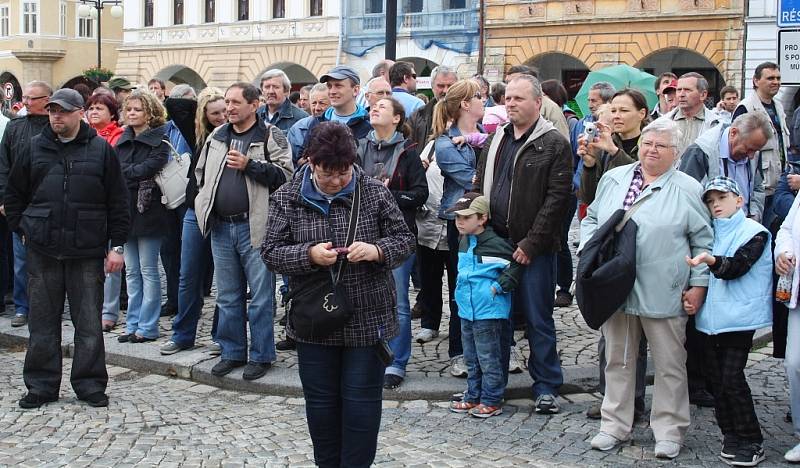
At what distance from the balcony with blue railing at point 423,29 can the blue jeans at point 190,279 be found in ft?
87.8

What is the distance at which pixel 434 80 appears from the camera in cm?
936

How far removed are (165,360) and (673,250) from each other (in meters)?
4.14

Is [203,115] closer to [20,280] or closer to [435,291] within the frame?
[435,291]

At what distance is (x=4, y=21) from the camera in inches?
2146

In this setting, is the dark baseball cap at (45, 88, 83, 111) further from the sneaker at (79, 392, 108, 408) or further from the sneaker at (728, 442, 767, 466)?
the sneaker at (728, 442, 767, 466)

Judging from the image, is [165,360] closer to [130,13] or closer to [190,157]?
[190,157]

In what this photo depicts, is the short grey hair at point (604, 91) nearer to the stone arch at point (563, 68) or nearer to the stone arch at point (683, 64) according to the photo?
the stone arch at point (683, 64)

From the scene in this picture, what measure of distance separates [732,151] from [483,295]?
1.90 m

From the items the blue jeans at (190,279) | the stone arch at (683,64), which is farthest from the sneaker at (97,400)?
the stone arch at (683,64)

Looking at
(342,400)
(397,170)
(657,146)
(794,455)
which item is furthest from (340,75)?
(794,455)

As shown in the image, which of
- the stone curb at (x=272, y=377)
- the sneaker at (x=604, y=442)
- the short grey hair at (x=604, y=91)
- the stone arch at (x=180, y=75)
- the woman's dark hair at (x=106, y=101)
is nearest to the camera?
the sneaker at (x=604, y=442)

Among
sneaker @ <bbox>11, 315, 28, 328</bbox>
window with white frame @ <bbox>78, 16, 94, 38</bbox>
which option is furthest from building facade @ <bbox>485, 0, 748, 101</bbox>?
window with white frame @ <bbox>78, 16, 94, 38</bbox>

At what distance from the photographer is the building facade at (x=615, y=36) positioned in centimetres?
2872

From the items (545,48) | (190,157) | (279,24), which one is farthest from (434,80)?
(279,24)
